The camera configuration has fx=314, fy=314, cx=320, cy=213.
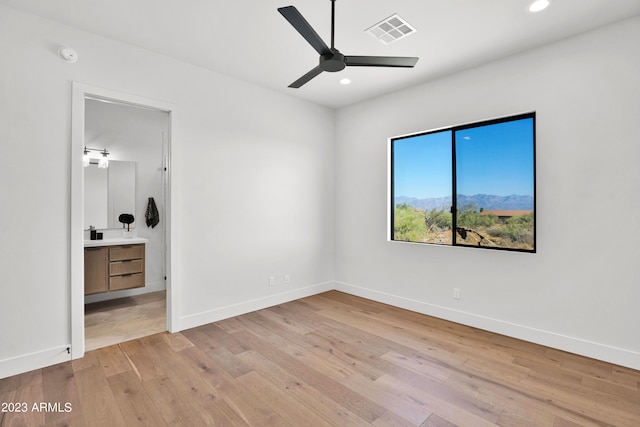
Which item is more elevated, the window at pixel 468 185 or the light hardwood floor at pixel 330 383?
the window at pixel 468 185

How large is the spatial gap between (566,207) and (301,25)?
9.10 feet

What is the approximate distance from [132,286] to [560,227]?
16.5 ft

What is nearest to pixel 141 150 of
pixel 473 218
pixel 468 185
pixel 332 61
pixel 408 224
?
pixel 332 61

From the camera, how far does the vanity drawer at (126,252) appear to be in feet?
13.3

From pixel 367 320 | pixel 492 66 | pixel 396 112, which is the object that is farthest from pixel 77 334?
pixel 492 66

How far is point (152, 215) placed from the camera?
4.89 meters

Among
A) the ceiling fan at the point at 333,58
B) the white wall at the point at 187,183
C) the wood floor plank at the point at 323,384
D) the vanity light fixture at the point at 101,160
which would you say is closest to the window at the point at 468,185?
the white wall at the point at 187,183

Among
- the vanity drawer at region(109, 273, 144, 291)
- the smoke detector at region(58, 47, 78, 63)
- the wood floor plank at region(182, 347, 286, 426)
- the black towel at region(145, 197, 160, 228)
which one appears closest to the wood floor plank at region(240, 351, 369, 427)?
the wood floor plank at region(182, 347, 286, 426)

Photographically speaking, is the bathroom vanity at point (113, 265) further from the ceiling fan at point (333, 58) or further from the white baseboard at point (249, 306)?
the ceiling fan at point (333, 58)

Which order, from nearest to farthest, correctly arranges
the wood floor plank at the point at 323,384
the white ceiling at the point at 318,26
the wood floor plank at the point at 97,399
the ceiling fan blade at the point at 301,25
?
the ceiling fan blade at the point at 301,25
the wood floor plank at the point at 97,399
the wood floor plank at the point at 323,384
the white ceiling at the point at 318,26

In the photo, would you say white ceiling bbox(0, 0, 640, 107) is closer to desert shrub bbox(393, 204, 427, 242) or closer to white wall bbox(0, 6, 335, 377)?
white wall bbox(0, 6, 335, 377)

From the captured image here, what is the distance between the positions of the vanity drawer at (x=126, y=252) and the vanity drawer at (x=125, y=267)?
5 cm

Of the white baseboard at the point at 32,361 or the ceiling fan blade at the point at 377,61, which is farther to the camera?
the white baseboard at the point at 32,361

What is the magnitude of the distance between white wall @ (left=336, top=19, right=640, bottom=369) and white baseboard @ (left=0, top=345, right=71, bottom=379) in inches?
145
